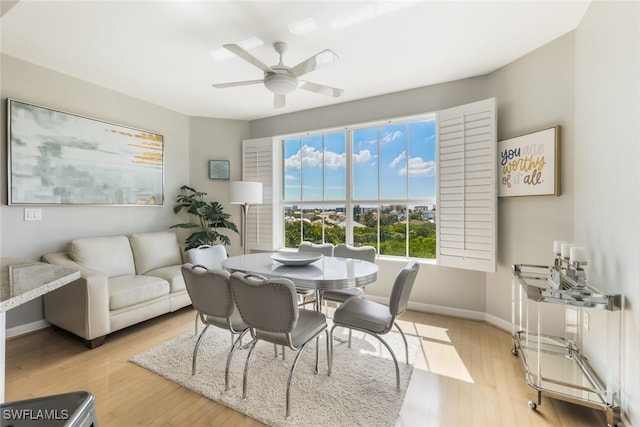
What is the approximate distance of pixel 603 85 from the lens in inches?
71.3

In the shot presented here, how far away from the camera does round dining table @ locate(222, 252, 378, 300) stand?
1799 mm

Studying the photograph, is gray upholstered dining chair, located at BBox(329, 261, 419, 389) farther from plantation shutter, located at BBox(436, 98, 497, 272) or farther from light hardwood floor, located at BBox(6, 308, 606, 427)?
plantation shutter, located at BBox(436, 98, 497, 272)

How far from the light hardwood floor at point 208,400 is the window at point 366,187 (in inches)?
48.6

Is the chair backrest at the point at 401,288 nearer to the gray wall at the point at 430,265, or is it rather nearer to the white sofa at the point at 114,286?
the gray wall at the point at 430,265

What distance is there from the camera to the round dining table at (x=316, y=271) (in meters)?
1.80

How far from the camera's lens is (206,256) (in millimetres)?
2684

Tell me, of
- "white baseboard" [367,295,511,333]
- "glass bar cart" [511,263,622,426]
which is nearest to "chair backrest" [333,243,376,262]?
"white baseboard" [367,295,511,333]

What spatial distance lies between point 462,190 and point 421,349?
1638mm

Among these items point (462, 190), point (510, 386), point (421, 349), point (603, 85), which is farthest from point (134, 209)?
point (603, 85)

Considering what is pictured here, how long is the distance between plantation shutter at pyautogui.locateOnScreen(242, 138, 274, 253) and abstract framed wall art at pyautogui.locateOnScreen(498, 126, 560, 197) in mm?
2952

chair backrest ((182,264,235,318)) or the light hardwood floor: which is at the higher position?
chair backrest ((182,264,235,318))

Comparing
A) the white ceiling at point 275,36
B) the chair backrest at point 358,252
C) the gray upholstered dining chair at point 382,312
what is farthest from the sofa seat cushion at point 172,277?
the white ceiling at point 275,36

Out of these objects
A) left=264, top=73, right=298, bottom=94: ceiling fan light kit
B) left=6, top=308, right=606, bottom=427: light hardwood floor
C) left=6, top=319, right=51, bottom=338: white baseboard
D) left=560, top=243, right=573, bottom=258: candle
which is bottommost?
left=6, top=308, right=606, bottom=427: light hardwood floor

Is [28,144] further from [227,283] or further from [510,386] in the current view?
[510,386]
